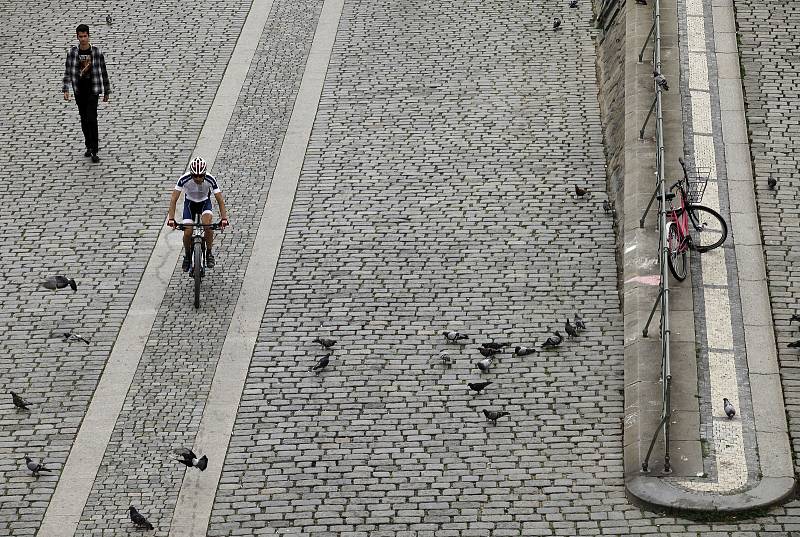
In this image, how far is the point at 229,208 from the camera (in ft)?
54.0

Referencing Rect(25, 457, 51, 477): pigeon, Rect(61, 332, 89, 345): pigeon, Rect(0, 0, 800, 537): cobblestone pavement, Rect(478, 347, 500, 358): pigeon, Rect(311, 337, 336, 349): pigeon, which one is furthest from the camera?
Rect(61, 332, 89, 345): pigeon

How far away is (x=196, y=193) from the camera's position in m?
14.7

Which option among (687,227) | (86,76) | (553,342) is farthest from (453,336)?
(86,76)

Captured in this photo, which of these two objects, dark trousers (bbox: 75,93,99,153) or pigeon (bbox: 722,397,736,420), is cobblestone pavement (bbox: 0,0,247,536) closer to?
dark trousers (bbox: 75,93,99,153)

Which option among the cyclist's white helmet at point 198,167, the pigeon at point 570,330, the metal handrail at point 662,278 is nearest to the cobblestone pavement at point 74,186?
the cyclist's white helmet at point 198,167

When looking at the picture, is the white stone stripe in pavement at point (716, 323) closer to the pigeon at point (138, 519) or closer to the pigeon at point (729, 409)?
the pigeon at point (729, 409)

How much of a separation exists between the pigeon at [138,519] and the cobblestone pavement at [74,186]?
0.94 metres

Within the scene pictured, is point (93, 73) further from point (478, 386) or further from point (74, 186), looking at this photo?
point (478, 386)

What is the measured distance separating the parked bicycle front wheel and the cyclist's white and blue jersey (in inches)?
205

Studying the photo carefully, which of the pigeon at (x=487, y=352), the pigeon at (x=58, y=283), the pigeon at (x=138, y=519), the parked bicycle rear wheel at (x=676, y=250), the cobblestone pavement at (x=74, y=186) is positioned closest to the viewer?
the pigeon at (x=138, y=519)

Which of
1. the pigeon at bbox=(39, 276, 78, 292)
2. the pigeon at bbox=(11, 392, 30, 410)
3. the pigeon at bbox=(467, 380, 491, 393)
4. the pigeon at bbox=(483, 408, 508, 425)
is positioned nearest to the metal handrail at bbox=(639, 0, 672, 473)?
the pigeon at bbox=(483, 408, 508, 425)

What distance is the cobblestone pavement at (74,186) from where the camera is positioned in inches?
514

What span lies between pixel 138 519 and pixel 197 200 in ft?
14.6

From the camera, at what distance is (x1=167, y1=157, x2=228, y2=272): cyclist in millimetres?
14453
